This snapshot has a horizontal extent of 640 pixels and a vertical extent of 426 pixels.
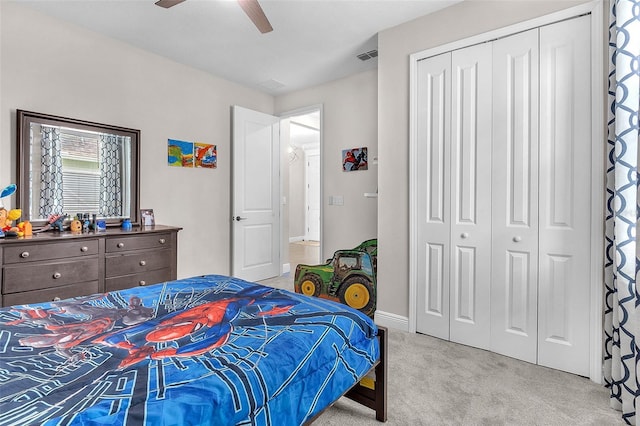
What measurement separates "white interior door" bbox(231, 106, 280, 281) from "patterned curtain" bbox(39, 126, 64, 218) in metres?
1.84

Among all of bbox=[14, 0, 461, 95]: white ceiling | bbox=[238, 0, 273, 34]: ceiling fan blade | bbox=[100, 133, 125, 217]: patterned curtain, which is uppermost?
bbox=[14, 0, 461, 95]: white ceiling

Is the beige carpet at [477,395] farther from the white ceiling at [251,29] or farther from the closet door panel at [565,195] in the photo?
the white ceiling at [251,29]

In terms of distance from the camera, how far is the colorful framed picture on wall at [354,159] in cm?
406

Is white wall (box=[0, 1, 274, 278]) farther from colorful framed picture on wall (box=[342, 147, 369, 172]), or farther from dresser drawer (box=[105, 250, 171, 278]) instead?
colorful framed picture on wall (box=[342, 147, 369, 172])

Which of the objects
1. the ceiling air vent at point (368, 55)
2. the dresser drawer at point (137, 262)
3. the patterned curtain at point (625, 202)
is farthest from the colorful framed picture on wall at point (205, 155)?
the patterned curtain at point (625, 202)

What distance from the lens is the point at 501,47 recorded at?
8.18 ft

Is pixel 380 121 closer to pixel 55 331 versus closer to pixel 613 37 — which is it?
pixel 613 37

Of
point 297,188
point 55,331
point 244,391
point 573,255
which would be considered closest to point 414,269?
point 573,255

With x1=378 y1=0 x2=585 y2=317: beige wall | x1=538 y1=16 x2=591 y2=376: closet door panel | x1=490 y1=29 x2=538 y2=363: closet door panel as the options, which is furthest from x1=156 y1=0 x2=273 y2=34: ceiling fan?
x1=538 y1=16 x2=591 y2=376: closet door panel

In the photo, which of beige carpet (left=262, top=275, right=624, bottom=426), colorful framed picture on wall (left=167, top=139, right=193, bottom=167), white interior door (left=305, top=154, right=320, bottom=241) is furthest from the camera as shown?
white interior door (left=305, top=154, right=320, bottom=241)

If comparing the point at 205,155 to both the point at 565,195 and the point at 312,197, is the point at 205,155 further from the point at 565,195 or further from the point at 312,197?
the point at 312,197

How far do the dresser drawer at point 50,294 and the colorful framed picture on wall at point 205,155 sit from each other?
182 cm

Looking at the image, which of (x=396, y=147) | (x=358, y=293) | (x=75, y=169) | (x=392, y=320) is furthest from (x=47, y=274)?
(x=396, y=147)

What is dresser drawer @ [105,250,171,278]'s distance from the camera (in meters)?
2.83
